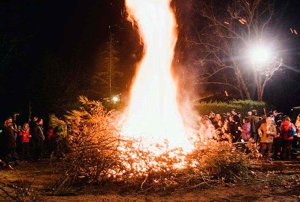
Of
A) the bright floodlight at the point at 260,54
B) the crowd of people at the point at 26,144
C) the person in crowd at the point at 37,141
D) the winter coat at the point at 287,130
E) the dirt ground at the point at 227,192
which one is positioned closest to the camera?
the dirt ground at the point at 227,192

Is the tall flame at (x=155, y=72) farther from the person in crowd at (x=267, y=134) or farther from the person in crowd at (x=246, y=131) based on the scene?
the person in crowd at (x=246, y=131)

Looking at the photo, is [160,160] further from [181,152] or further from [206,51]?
[206,51]

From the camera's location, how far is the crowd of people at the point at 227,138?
1294cm

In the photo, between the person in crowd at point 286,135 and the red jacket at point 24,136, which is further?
the red jacket at point 24,136

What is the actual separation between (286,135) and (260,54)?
12934mm

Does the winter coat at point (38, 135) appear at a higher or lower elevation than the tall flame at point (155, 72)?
lower

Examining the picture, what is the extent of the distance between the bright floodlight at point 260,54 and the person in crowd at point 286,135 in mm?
12382

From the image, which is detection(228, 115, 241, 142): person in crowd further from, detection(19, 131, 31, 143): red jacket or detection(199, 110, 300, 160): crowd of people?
detection(19, 131, 31, 143): red jacket

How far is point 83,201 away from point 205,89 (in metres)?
21.1

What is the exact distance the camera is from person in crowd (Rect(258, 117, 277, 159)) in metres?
12.9

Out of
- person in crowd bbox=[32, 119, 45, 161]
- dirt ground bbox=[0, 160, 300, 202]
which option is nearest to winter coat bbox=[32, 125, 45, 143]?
person in crowd bbox=[32, 119, 45, 161]

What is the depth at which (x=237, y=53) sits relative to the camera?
2645 centimetres

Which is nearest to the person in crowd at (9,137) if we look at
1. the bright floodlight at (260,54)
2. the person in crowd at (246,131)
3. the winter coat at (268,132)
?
the person in crowd at (246,131)

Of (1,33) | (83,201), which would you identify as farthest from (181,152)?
(1,33)
